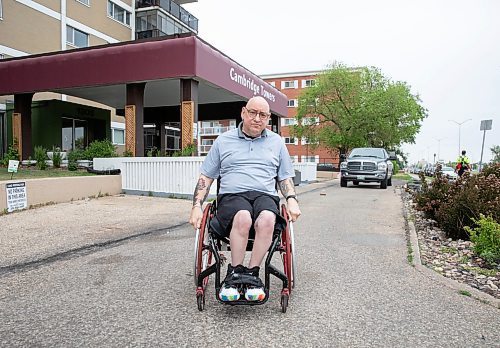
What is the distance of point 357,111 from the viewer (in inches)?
1244

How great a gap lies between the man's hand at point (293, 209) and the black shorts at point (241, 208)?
0.12 meters

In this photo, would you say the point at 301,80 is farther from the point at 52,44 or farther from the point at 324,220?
the point at 324,220

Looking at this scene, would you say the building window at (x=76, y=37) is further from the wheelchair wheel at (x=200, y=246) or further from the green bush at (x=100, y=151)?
the wheelchair wheel at (x=200, y=246)

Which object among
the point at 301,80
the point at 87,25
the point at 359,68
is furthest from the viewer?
the point at 301,80

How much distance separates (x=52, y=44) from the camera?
2300cm

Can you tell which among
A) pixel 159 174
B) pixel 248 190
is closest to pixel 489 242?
pixel 248 190

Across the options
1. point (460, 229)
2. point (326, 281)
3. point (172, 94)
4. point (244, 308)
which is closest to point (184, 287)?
point (244, 308)

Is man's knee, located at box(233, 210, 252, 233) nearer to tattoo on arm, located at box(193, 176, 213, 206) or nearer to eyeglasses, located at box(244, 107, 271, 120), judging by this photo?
tattoo on arm, located at box(193, 176, 213, 206)

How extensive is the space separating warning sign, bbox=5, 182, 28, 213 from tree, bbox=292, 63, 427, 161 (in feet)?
88.4

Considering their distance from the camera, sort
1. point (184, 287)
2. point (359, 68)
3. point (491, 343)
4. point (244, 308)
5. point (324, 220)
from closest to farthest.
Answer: point (491, 343), point (244, 308), point (184, 287), point (324, 220), point (359, 68)

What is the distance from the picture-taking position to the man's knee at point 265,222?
2902mm

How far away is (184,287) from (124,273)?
2.69ft

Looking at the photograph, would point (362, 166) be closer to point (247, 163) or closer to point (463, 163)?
point (463, 163)

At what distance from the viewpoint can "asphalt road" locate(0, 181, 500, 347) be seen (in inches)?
101
